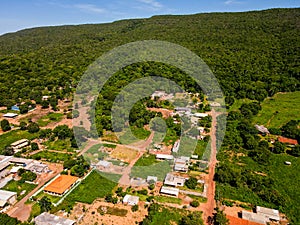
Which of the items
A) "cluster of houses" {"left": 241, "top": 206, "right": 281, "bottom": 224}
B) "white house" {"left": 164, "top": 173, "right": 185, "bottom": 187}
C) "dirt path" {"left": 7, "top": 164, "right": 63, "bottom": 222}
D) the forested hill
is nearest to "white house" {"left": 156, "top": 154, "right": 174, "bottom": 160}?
"white house" {"left": 164, "top": 173, "right": 185, "bottom": 187}

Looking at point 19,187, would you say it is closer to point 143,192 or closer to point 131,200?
point 131,200

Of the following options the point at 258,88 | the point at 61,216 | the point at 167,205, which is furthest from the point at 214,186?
the point at 258,88

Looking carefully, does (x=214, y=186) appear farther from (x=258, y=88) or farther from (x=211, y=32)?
(x=211, y=32)

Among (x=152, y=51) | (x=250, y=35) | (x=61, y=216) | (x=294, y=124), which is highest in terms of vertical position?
(x=250, y=35)

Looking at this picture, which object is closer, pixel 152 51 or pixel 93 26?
pixel 152 51

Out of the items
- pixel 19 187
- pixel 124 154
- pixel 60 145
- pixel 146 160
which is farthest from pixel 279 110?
pixel 19 187
